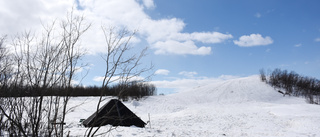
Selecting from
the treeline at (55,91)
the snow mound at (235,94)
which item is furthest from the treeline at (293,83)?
the treeline at (55,91)

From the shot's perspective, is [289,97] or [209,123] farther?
[289,97]

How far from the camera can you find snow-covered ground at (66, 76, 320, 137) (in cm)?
896

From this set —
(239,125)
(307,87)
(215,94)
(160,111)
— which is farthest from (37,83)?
(307,87)

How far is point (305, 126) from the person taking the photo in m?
11.4

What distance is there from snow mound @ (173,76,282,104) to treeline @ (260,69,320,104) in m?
2.24

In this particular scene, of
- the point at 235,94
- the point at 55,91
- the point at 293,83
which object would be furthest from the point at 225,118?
the point at 293,83

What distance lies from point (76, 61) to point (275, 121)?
48.0 feet

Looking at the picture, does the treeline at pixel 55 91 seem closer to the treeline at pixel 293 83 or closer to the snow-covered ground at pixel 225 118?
the snow-covered ground at pixel 225 118

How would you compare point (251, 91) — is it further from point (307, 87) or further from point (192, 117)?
point (192, 117)

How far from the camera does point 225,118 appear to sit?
15469 mm

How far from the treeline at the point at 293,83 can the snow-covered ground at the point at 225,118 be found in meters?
3.71

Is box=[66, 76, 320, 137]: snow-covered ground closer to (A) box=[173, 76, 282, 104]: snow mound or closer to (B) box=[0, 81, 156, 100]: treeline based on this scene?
(A) box=[173, 76, 282, 104]: snow mound

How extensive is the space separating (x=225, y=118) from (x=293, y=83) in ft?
102

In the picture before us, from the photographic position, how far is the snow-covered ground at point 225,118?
29.4ft
